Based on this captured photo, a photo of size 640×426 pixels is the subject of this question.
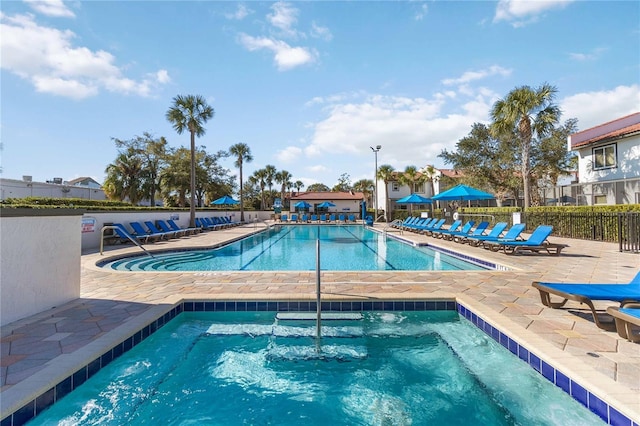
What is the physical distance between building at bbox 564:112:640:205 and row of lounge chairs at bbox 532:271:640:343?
15936 millimetres

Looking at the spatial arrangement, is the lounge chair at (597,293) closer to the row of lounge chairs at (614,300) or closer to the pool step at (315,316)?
the row of lounge chairs at (614,300)

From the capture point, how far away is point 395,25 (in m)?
10.0

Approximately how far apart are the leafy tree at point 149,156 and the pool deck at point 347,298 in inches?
1075

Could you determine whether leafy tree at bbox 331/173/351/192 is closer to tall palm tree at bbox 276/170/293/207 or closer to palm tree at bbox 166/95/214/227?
tall palm tree at bbox 276/170/293/207

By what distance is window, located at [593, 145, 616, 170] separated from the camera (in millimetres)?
17438

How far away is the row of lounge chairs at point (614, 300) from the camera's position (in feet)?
10.7

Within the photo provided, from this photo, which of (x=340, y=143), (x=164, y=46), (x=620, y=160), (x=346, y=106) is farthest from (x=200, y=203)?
(x=620, y=160)

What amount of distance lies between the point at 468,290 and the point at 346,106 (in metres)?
12.8

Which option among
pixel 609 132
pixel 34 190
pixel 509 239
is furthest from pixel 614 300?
pixel 34 190

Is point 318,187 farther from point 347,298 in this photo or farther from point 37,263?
point 37,263

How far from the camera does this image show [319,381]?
3.44 m

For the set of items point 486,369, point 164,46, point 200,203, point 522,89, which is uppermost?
point 522,89

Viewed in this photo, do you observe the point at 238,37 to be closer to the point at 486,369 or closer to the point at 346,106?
the point at 346,106

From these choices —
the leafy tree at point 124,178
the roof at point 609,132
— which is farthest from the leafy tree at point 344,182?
the roof at point 609,132
